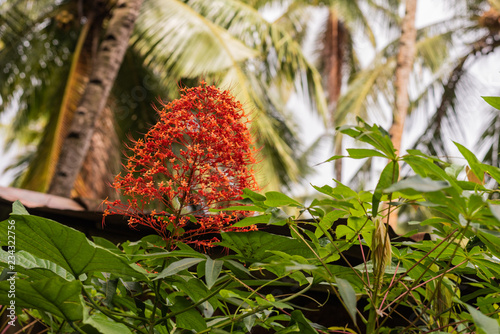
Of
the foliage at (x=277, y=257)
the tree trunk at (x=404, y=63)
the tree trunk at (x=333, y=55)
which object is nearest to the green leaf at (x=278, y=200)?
the foliage at (x=277, y=257)

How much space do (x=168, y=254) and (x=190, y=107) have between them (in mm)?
338

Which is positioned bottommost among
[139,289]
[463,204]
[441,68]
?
[139,289]

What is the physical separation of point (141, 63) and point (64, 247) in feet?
20.1

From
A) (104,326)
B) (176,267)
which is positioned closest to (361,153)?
(176,267)

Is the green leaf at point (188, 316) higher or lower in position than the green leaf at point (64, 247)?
lower

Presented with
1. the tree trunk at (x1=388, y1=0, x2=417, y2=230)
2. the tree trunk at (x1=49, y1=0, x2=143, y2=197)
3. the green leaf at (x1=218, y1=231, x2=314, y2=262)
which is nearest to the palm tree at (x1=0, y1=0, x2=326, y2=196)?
the tree trunk at (x1=49, y1=0, x2=143, y2=197)

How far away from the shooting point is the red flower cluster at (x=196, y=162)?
831 millimetres

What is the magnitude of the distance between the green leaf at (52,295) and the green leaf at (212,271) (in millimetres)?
167

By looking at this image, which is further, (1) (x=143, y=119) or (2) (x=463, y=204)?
(1) (x=143, y=119)

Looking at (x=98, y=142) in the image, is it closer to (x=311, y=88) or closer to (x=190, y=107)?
(x=311, y=88)

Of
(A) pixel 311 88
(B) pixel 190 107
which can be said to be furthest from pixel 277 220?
(A) pixel 311 88

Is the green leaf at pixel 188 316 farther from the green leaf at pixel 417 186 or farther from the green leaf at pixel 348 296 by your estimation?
the green leaf at pixel 417 186

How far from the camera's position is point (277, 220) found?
0.64 metres

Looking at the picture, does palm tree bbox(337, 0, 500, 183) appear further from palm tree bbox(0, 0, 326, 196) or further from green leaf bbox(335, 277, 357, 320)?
green leaf bbox(335, 277, 357, 320)
